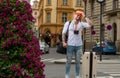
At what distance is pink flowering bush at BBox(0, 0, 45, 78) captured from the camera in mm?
6105

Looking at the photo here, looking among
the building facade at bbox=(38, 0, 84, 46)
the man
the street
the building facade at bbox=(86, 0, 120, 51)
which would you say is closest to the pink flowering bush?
the man

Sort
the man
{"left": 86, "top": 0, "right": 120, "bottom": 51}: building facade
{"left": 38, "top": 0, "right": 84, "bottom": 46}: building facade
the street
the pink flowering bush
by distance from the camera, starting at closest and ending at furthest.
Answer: the pink flowering bush < the man < the street < {"left": 86, "top": 0, "right": 120, "bottom": 51}: building facade < {"left": 38, "top": 0, "right": 84, "bottom": 46}: building facade

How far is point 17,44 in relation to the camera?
6.16 meters

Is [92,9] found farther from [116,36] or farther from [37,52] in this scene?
[37,52]

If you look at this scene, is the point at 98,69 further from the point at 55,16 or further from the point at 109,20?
the point at 55,16

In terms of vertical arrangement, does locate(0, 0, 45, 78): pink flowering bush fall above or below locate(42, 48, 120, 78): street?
above

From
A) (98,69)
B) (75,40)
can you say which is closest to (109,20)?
(98,69)

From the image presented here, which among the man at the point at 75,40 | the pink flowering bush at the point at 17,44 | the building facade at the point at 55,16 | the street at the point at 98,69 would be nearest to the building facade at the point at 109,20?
the street at the point at 98,69

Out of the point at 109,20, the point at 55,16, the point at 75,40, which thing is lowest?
the point at 75,40

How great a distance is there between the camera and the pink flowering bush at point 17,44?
6.11m

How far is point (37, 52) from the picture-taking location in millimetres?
6418

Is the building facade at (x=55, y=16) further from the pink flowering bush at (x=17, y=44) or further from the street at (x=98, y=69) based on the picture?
the pink flowering bush at (x=17, y=44)

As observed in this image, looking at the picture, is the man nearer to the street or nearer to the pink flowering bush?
the street

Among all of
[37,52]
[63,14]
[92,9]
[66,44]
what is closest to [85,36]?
[92,9]
